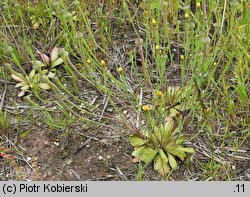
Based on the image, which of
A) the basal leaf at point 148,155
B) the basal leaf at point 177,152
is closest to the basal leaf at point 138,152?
the basal leaf at point 148,155

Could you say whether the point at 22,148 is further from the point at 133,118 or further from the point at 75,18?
the point at 75,18

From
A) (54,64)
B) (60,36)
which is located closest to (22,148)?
(54,64)

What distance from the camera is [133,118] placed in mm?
1878

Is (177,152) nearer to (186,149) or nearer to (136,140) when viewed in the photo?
(186,149)

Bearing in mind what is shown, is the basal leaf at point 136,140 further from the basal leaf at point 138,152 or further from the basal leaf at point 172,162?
the basal leaf at point 172,162

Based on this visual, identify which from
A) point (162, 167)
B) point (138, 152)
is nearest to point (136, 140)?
point (138, 152)

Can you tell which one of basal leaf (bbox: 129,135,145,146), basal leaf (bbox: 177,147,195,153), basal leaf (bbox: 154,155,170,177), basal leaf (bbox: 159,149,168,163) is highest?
basal leaf (bbox: 129,135,145,146)

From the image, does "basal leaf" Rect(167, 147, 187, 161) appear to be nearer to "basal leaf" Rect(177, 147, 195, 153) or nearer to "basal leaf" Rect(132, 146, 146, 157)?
"basal leaf" Rect(177, 147, 195, 153)

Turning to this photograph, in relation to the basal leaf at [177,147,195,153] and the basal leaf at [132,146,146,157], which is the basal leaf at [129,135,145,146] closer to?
the basal leaf at [132,146,146,157]

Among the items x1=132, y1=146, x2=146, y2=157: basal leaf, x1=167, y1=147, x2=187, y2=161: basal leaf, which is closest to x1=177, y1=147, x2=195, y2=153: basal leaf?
x1=167, y1=147, x2=187, y2=161: basal leaf

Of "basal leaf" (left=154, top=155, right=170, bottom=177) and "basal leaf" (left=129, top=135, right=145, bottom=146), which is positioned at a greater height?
"basal leaf" (left=129, top=135, right=145, bottom=146)

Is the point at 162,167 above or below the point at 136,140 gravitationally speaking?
below

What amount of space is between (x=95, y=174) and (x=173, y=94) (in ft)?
1.78

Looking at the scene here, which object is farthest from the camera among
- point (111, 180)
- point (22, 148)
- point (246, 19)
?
point (246, 19)
